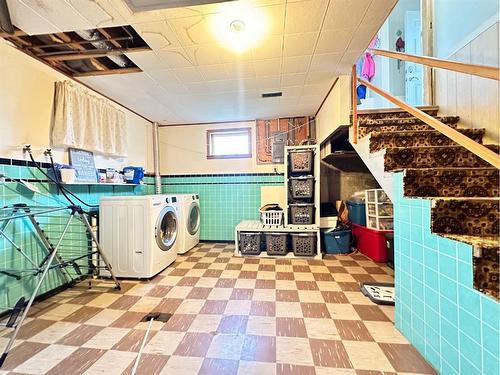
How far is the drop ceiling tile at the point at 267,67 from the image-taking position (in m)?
2.23

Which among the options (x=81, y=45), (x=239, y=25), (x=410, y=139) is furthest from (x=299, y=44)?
(x=81, y=45)

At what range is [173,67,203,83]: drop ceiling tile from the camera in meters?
2.34

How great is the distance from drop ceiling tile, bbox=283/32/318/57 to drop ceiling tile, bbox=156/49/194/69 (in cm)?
91

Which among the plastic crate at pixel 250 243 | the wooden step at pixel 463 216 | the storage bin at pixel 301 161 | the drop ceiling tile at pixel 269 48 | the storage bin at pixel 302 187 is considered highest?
the drop ceiling tile at pixel 269 48

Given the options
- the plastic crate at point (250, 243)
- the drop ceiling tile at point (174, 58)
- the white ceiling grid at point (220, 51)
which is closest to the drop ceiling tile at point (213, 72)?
Result: the white ceiling grid at point (220, 51)

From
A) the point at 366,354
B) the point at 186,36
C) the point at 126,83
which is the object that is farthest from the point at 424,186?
the point at 126,83

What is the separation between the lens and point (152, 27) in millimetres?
1701

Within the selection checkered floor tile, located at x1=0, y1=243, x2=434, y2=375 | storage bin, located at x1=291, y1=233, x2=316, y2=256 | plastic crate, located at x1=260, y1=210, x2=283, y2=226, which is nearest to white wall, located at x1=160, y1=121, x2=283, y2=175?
plastic crate, located at x1=260, y1=210, x2=283, y2=226

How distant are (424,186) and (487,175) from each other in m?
0.41

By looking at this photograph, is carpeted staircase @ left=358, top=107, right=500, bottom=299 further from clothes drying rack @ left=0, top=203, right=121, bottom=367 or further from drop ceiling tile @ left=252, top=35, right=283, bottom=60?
clothes drying rack @ left=0, top=203, right=121, bottom=367

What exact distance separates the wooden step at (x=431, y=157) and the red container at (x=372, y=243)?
4.88 ft

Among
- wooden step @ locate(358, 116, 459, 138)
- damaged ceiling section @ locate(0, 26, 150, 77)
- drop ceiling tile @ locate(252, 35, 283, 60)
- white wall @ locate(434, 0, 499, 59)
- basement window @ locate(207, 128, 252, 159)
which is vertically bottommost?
wooden step @ locate(358, 116, 459, 138)

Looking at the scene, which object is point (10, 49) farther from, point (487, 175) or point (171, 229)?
point (487, 175)

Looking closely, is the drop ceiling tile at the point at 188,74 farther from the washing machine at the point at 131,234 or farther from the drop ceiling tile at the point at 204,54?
the washing machine at the point at 131,234
